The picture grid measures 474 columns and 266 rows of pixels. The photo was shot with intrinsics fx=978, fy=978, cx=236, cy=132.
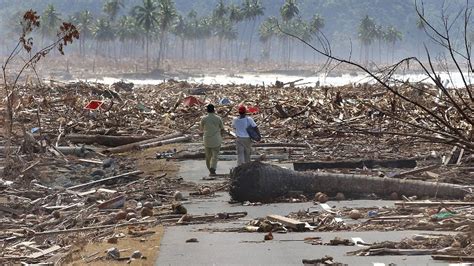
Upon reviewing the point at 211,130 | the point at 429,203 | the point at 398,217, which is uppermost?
the point at 211,130

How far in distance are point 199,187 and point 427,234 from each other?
7465 millimetres

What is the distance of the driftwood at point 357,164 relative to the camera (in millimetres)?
20812

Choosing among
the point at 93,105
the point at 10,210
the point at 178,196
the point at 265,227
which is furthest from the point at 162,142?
the point at 265,227

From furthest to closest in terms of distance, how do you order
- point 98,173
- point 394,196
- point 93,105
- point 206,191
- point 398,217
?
point 93,105
point 98,173
point 206,191
point 394,196
point 398,217

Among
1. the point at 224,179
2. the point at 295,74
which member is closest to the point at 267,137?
the point at 224,179

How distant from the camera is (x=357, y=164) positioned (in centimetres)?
2088

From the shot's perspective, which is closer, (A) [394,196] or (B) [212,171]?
(A) [394,196]

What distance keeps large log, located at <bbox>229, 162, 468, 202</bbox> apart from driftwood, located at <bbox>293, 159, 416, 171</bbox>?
4.03 meters

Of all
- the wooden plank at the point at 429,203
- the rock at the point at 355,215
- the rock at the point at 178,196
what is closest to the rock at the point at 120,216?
the rock at the point at 178,196

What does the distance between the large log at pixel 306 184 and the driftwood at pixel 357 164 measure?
13.2 ft

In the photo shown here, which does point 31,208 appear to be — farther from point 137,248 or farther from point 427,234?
point 427,234

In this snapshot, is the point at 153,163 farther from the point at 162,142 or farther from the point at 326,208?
the point at 326,208

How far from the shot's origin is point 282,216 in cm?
1427

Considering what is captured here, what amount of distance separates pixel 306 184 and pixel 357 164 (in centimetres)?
436
